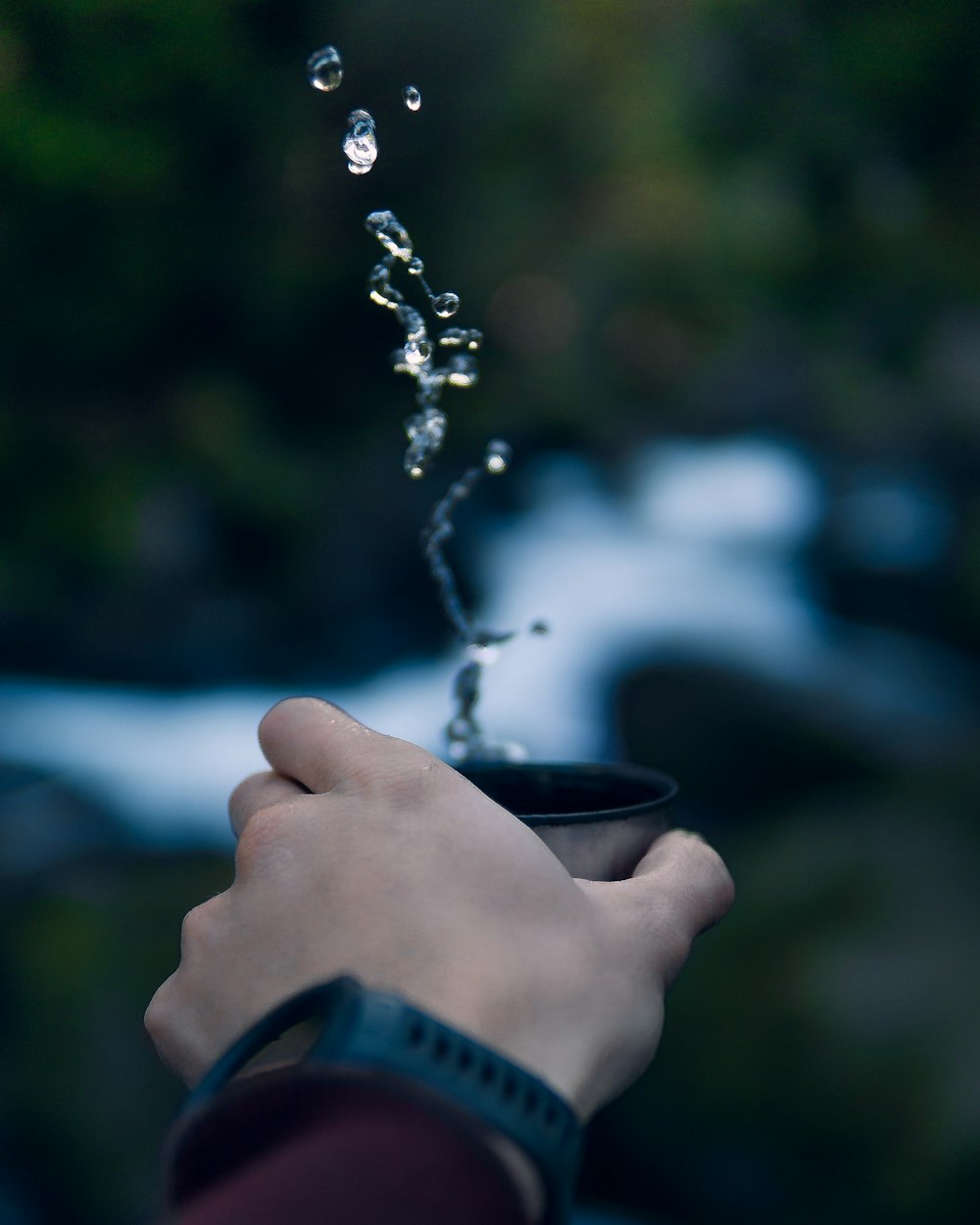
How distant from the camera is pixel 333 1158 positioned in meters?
0.47

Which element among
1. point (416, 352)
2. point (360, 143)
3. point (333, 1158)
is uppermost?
point (360, 143)

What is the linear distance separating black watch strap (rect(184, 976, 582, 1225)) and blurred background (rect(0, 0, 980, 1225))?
2.62 meters

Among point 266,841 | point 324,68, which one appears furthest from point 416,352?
point 266,841

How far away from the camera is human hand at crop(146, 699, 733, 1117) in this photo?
573 mm

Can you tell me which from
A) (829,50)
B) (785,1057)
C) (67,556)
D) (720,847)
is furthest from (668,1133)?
(829,50)

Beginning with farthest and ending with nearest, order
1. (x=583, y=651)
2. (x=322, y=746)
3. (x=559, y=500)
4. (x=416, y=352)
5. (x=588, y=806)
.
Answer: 1. (x=559, y=500)
2. (x=583, y=651)
3. (x=416, y=352)
4. (x=588, y=806)
5. (x=322, y=746)

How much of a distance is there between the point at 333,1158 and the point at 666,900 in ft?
0.88

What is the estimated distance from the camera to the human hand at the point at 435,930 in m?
0.57

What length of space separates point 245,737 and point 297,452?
2.25 m

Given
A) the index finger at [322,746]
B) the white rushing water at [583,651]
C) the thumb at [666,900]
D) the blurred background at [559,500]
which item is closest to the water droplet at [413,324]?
the index finger at [322,746]

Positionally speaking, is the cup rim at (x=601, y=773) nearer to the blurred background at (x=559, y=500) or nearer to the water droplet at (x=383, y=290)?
the water droplet at (x=383, y=290)

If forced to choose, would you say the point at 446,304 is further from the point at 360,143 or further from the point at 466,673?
the point at 466,673

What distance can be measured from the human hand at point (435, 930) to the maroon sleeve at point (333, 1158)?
0.24 feet

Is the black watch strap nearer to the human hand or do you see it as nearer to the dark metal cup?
the human hand
